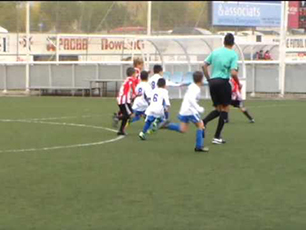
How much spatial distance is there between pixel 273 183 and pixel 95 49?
30067 mm

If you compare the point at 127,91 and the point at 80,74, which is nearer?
the point at 127,91

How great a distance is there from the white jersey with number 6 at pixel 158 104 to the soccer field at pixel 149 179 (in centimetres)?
51

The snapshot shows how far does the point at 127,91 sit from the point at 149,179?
241 inches

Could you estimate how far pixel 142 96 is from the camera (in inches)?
635

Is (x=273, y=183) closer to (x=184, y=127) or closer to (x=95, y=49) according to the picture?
(x=184, y=127)

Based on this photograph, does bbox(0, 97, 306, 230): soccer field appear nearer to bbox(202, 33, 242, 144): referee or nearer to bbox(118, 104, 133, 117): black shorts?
bbox(118, 104, 133, 117): black shorts

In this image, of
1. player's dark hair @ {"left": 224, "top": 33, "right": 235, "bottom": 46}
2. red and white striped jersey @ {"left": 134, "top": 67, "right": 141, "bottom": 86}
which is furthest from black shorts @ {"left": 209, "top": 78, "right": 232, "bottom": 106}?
red and white striped jersey @ {"left": 134, "top": 67, "right": 141, "bottom": 86}

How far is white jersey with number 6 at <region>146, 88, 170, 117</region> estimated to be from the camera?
14383mm

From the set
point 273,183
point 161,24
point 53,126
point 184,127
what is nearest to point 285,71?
point 161,24

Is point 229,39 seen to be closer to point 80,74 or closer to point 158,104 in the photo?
point 158,104

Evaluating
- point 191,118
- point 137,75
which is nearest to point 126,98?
point 137,75

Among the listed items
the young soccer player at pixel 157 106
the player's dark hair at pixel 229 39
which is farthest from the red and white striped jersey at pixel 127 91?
the player's dark hair at pixel 229 39

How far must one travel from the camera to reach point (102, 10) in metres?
38.0

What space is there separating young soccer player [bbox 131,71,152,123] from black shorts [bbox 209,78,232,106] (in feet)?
6.61
